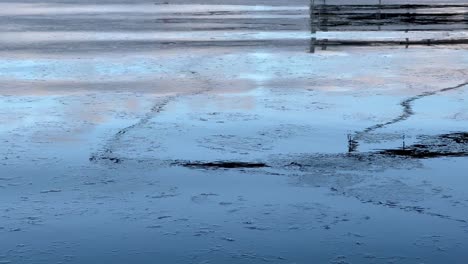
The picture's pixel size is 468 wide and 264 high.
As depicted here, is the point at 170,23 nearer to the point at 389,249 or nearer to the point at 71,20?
the point at 71,20

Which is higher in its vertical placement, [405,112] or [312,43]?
[405,112]

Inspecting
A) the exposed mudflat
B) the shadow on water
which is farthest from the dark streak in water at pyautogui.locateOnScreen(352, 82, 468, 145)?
the shadow on water

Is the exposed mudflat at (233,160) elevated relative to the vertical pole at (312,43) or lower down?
elevated

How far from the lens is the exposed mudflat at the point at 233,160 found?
18.6 ft

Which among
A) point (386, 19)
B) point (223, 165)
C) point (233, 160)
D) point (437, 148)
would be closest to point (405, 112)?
point (437, 148)

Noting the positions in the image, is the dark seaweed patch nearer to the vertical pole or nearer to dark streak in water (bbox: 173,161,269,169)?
dark streak in water (bbox: 173,161,269,169)

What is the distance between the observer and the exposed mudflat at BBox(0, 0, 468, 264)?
567cm

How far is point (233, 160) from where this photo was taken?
8.15m

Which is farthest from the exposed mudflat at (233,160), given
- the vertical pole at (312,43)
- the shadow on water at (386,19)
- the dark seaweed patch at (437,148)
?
the shadow on water at (386,19)

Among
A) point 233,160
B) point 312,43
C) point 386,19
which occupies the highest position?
point 233,160

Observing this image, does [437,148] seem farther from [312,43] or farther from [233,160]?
[312,43]

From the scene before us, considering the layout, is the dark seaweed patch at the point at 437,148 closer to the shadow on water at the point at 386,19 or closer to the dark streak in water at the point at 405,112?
the dark streak in water at the point at 405,112

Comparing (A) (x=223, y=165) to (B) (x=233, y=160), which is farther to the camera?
(B) (x=233, y=160)

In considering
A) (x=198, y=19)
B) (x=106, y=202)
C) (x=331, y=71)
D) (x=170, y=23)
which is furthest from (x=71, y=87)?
(x=198, y=19)
